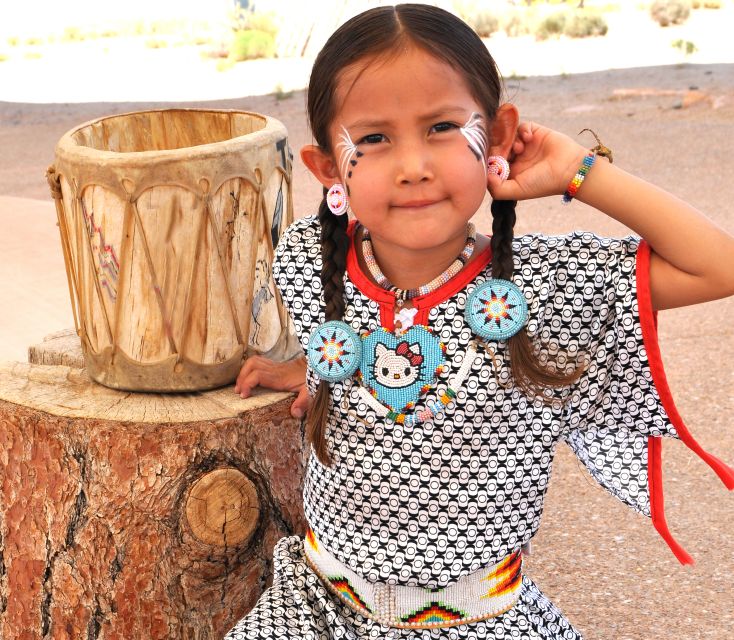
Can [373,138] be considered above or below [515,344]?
above

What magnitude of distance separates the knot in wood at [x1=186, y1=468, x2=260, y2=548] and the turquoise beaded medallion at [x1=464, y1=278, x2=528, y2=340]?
57 centimetres

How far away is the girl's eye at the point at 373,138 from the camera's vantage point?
4.76 feet

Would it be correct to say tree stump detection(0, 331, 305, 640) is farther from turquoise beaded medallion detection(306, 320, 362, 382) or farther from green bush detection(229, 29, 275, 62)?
green bush detection(229, 29, 275, 62)

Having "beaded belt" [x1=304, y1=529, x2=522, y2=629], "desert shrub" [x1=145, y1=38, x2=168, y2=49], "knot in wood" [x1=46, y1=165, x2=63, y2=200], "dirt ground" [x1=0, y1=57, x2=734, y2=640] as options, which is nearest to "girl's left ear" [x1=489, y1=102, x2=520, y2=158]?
"beaded belt" [x1=304, y1=529, x2=522, y2=629]

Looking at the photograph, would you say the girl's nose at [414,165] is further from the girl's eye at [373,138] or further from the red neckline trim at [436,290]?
the red neckline trim at [436,290]

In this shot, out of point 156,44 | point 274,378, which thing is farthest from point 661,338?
point 156,44

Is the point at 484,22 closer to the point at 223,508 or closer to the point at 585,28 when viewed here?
the point at 585,28

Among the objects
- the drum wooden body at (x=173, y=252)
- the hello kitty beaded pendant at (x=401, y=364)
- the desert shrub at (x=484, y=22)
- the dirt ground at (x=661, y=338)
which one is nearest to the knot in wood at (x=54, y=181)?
the drum wooden body at (x=173, y=252)

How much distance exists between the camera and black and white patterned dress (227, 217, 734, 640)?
149 centimetres

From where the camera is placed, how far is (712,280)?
139 centimetres

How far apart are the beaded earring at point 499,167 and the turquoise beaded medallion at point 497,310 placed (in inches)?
5.9

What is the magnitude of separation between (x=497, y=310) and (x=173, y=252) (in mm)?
625

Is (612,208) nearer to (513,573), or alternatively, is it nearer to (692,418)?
(513,573)

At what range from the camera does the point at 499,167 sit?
58.2 inches
